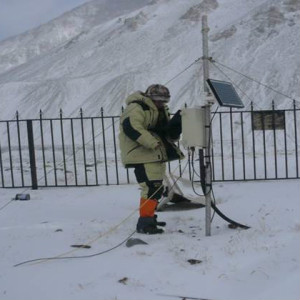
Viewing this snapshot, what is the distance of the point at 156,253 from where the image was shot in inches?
174

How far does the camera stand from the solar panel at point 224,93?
457cm

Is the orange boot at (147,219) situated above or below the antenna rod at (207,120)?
below

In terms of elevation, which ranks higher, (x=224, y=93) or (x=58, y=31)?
(x=58, y=31)

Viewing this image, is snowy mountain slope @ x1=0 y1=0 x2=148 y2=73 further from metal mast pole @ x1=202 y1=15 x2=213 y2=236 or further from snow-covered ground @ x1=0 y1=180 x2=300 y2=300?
metal mast pole @ x1=202 y1=15 x2=213 y2=236

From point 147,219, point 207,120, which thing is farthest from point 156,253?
point 207,120

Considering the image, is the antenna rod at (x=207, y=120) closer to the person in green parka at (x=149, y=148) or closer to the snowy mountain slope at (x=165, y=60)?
the person in green parka at (x=149, y=148)

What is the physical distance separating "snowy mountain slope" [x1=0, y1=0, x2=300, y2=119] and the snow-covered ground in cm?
1900

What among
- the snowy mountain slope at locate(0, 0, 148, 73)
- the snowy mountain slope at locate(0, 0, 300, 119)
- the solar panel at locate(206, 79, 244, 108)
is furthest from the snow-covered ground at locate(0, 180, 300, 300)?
the snowy mountain slope at locate(0, 0, 148, 73)

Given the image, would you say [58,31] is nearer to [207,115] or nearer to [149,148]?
[149,148]

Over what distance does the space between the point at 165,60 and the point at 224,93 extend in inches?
1196

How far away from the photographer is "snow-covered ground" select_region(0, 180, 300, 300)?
3.61 m

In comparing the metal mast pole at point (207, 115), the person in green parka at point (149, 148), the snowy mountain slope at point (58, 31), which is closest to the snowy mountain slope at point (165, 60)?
the person in green parka at point (149, 148)

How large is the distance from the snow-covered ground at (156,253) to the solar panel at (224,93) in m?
1.29

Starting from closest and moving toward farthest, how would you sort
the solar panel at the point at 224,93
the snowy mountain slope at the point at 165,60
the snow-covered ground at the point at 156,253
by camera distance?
the snow-covered ground at the point at 156,253 < the solar panel at the point at 224,93 < the snowy mountain slope at the point at 165,60
